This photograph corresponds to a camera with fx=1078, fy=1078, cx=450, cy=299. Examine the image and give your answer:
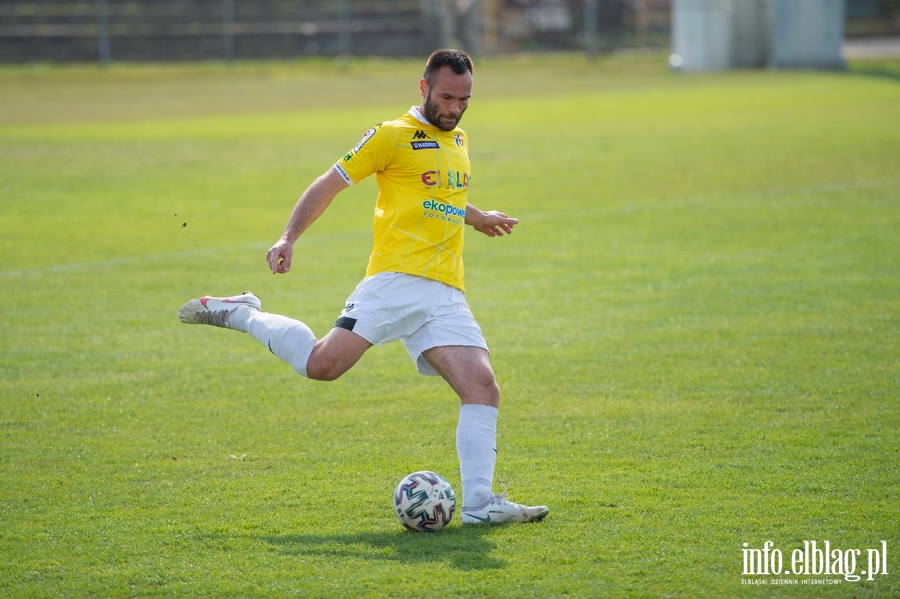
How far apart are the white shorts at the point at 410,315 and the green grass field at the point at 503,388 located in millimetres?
848

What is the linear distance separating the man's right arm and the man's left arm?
2.51ft

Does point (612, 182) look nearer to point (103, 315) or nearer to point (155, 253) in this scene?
point (155, 253)

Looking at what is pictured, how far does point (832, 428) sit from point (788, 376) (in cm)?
119

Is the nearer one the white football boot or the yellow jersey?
the yellow jersey

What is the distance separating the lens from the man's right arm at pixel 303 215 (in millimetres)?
5203

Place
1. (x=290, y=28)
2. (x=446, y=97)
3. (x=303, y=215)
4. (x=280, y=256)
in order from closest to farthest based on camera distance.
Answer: (x=280, y=256) < (x=303, y=215) < (x=446, y=97) < (x=290, y=28)

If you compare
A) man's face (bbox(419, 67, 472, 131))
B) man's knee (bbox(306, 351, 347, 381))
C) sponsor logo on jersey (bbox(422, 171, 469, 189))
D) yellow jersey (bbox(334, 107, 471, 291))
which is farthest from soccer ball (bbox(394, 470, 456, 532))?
man's face (bbox(419, 67, 472, 131))

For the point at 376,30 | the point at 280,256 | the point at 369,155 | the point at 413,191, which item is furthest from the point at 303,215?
the point at 376,30

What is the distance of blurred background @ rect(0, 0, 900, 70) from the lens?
39.0 meters

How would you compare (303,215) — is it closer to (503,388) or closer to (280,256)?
(280,256)

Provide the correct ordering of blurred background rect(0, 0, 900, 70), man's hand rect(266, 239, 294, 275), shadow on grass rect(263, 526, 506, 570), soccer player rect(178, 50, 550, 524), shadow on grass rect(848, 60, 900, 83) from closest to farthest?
shadow on grass rect(263, 526, 506, 570) → man's hand rect(266, 239, 294, 275) → soccer player rect(178, 50, 550, 524) → shadow on grass rect(848, 60, 900, 83) → blurred background rect(0, 0, 900, 70)

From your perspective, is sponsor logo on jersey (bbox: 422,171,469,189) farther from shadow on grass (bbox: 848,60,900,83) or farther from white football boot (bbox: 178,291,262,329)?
shadow on grass (bbox: 848,60,900,83)

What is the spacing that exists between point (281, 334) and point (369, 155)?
103 centimetres

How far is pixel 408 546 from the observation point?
16.2 ft
